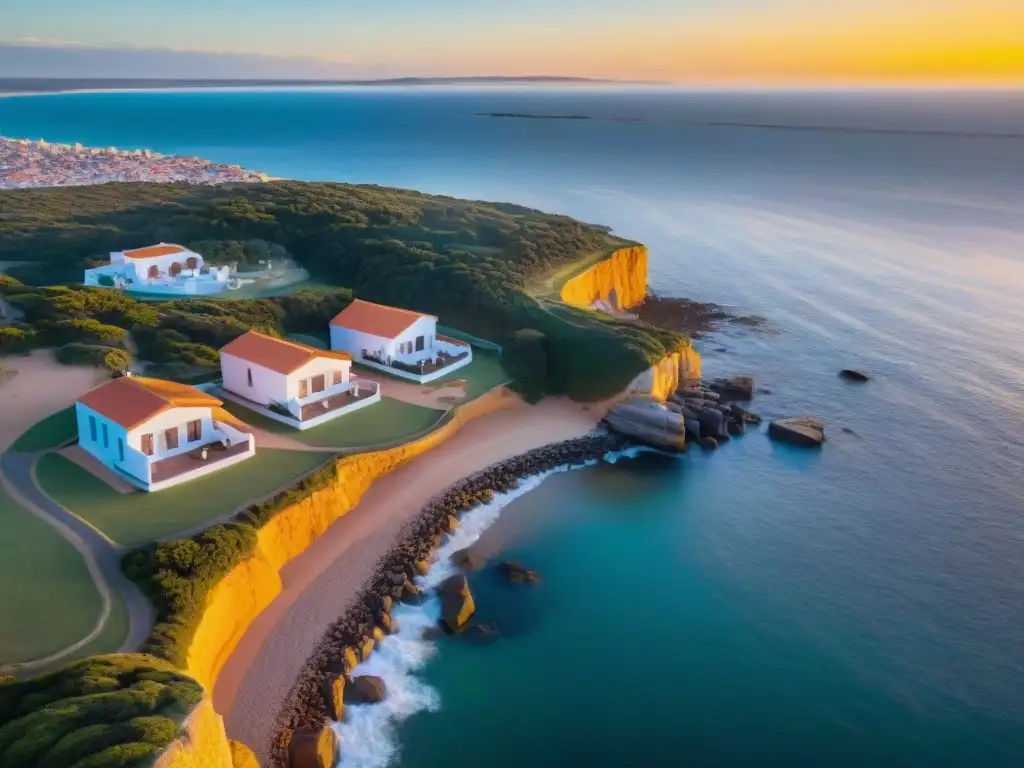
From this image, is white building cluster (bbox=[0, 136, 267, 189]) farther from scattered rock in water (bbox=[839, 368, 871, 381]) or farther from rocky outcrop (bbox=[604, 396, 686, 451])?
scattered rock in water (bbox=[839, 368, 871, 381])

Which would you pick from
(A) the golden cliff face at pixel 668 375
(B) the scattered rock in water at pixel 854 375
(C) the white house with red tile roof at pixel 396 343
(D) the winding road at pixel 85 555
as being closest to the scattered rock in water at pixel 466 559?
(D) the winding road at pixel 85 555

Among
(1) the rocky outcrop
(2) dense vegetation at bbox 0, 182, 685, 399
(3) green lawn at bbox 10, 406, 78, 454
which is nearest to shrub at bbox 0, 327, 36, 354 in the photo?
(2) dense vegetation at bbox 0, 182, 685, 399

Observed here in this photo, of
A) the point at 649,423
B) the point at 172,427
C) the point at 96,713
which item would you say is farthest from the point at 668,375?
the point at 96,713

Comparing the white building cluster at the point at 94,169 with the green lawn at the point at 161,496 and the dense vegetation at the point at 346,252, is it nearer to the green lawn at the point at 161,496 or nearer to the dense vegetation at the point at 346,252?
the dense vegetation at the point at 346,252

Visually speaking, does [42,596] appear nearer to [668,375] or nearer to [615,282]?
[668,375]

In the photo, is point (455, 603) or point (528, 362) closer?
point (455, 603)

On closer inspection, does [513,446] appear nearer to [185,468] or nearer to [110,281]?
[185,468]
